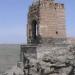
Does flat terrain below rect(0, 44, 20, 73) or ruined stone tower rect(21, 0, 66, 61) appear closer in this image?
ruined stone tower rect(21, 0, 66, 61)

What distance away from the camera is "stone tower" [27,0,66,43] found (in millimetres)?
21583

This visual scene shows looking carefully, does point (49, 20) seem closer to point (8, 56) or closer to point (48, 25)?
point (48, 25)

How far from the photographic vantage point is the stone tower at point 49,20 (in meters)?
21.6

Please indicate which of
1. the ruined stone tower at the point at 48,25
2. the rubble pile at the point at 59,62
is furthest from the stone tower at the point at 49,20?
the rubble pile at the point at 59,62

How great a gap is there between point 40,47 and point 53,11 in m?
3.15

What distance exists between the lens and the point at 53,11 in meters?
21.9

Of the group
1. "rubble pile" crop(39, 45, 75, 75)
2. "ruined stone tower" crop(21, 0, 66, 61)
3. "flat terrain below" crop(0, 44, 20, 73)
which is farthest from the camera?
"flat terrain below" crop(0, 44, 20, 73)

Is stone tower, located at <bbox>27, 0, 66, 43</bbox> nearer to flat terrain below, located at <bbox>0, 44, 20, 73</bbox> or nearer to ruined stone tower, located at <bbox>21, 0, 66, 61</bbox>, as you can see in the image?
ruined stone tower, located at <bbox>21, 0, 66, 61</bbox>

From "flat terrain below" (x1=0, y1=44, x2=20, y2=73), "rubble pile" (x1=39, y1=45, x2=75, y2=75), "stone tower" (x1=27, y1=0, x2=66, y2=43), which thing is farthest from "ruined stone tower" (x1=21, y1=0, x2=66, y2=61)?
"flat terrain below" (x1=0, y1=44, x2=20, y2=73)

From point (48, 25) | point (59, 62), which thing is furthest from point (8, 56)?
point (59, 62)

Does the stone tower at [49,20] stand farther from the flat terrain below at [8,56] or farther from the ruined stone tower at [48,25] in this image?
the flat terrain below at [8,56]

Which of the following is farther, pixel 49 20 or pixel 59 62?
pixel 49 20

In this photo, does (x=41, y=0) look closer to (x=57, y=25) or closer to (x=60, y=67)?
(x=57, y=25)

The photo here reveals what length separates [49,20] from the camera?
21734mm
